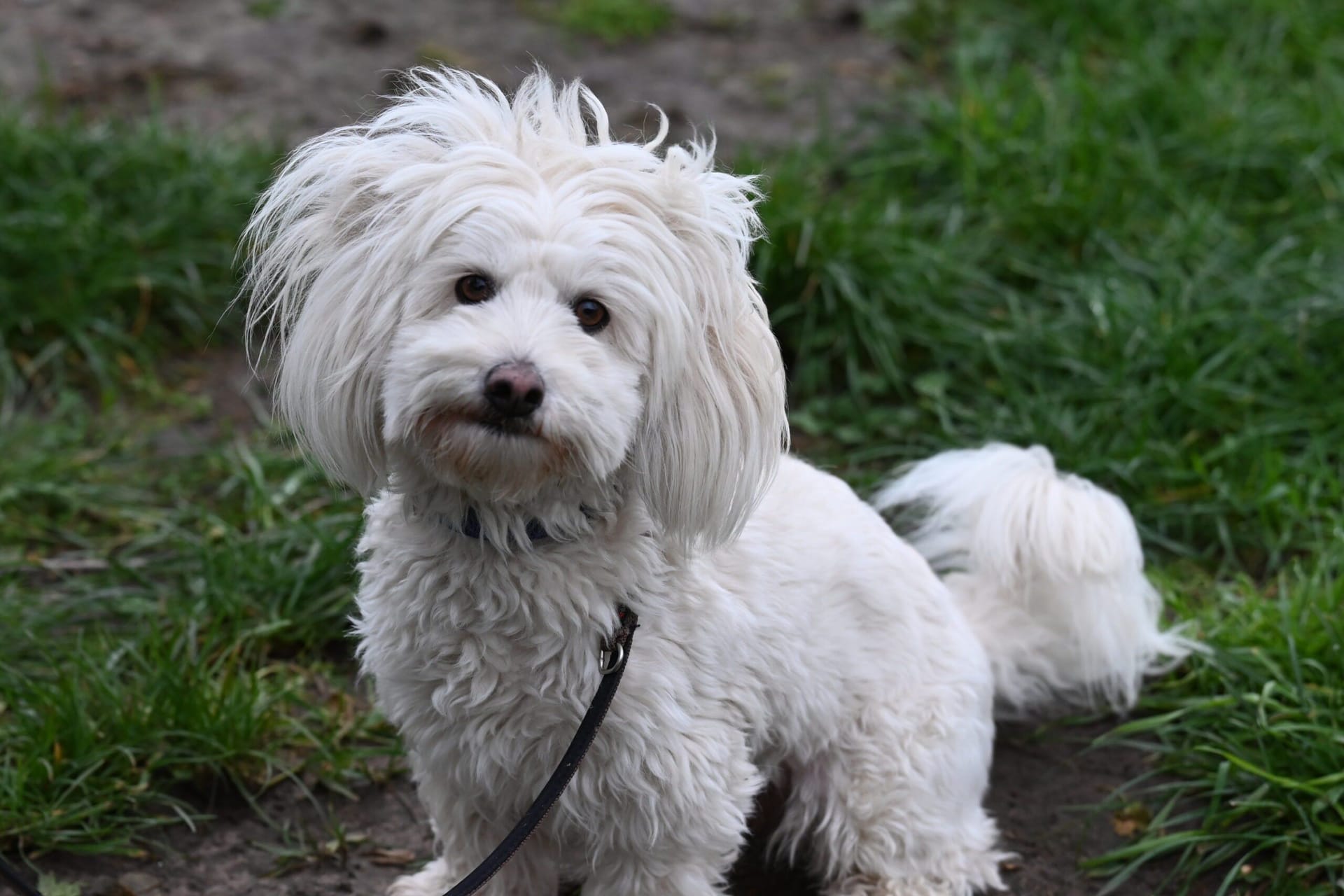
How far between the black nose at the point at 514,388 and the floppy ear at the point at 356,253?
259 mm

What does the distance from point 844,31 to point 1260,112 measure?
2007 millimetres

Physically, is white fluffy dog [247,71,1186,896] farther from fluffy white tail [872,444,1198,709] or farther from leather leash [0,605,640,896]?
fluffy white tail [872,444,1198,709]

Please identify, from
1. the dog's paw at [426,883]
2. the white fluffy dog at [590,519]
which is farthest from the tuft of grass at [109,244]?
the dog's paw at [426,883]

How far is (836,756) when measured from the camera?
2699 millimetres

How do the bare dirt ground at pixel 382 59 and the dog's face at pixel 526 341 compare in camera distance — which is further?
the bare dirt ground at pixel 382 59

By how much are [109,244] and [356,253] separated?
9.08ft

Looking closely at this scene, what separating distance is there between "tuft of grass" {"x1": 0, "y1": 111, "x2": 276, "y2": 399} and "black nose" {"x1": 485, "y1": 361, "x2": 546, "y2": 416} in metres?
2.72

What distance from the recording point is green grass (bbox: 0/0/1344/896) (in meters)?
2.99

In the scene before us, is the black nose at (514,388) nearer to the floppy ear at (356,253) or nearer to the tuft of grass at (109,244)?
the floppy ear at (356,253)

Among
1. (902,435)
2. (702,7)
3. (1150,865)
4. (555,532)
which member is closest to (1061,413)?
→ (902,435)

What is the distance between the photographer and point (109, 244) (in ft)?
14.8

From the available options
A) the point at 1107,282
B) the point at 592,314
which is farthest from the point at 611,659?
the point at 1107,282

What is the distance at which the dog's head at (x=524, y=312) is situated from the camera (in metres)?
1.96

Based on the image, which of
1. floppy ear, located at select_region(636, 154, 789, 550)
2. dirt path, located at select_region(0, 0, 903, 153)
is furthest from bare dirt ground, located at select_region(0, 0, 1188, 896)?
floppy ear, located at select_region(636, 154, 789, 550)
